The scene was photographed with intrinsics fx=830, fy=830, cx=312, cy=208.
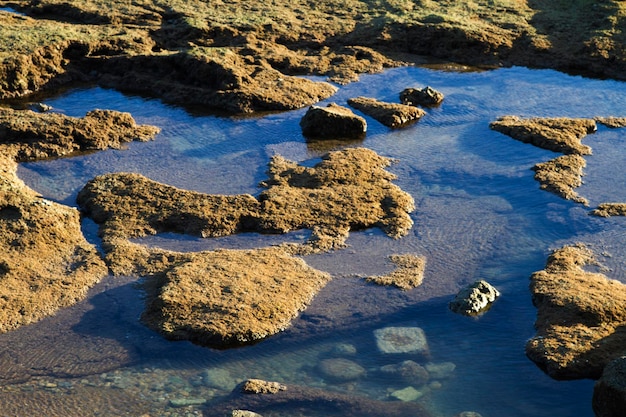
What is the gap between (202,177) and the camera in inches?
432

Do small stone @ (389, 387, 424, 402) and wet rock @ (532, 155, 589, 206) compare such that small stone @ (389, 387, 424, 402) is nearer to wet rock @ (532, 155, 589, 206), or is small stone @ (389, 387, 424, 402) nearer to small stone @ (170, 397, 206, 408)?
small stone @ (170, 397, 206, 408)

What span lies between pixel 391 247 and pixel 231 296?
2120mm

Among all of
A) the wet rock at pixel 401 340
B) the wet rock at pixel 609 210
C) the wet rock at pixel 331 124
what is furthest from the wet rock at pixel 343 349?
the wet rock at pixel 331 124

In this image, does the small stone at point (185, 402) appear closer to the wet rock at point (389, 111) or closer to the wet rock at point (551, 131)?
the wet rock at point (389, 111)

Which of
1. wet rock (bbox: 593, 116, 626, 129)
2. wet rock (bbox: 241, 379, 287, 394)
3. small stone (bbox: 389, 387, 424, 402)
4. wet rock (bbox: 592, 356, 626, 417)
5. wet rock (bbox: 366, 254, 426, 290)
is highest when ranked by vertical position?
wet rock (bbox: 593, 116, 626, 129)

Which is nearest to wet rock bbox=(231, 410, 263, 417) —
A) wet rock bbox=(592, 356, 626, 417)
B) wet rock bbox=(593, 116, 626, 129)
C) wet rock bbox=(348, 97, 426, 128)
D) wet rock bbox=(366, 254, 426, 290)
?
wet rock bbox=(366, 254, 426, 290)

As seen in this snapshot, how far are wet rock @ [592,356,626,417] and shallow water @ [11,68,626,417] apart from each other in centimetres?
22

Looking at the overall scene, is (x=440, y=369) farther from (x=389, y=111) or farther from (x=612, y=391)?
(x=389, y=111)

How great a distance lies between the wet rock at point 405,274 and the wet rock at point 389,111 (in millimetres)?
4050

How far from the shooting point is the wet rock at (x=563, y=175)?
10.6 m

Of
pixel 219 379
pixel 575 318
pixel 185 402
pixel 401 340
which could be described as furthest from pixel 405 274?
pixel 185 402

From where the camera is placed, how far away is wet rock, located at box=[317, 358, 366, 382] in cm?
724

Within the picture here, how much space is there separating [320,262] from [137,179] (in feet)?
9.42

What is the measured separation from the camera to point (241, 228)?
383 inches
